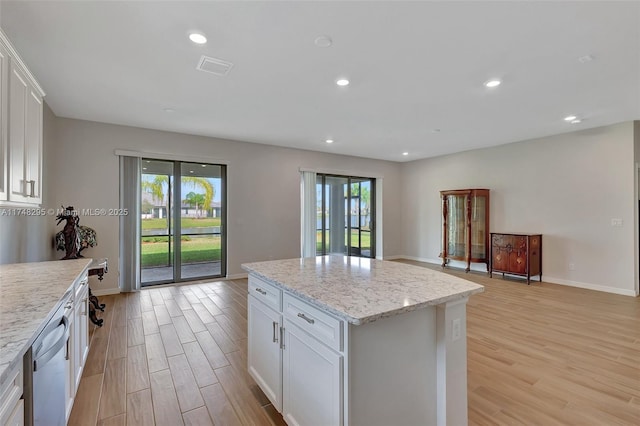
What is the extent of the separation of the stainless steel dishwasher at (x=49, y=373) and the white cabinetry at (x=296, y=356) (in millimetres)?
1064

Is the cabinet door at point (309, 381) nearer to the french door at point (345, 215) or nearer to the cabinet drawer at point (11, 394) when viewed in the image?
the cabinet drawer at point (11, 394)

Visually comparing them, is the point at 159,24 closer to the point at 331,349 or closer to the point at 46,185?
the point at 331,349

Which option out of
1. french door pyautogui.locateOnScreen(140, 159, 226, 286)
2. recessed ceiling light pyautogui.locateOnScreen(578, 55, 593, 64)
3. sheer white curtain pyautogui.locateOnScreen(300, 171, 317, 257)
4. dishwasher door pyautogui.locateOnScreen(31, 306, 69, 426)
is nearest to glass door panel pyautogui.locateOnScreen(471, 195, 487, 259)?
sheer white curtain pyautogui.locateOnScreen(300, 171, 317, 257)

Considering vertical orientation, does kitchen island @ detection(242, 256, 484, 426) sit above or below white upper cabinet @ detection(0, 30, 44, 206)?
below

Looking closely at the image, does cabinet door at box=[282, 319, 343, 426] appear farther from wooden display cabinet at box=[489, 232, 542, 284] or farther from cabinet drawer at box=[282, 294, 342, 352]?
wooden display cabinet at box=[489, 232, 542, 284]

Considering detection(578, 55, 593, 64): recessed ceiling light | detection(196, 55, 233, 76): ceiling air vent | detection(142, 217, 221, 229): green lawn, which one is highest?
detection(196, 55, 233, 76): ceiling air vent

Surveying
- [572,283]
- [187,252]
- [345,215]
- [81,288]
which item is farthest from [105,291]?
[572,283]

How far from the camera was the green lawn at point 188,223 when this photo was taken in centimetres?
511

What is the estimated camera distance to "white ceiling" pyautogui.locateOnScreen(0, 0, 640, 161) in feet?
6.77

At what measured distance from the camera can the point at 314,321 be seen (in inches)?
59.9

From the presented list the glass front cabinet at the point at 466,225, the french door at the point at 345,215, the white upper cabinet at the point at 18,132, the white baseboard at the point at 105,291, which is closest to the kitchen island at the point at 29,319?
the white upper cabinet at the point at 18,132

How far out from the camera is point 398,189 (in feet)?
27.1

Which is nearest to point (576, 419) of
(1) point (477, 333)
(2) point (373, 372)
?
(1) point (477, 333)

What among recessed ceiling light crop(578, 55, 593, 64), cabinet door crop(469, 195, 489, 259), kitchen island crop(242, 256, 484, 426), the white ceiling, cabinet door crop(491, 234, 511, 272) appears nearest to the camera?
kitchen island crop(242, 256, 484, 426)
